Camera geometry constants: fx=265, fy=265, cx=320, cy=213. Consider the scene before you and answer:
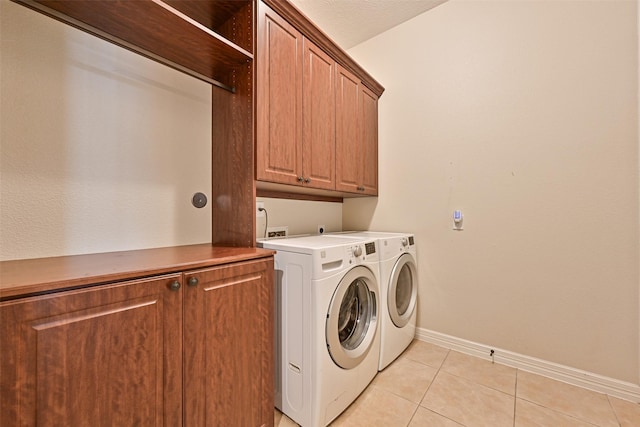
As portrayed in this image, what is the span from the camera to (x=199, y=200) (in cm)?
161

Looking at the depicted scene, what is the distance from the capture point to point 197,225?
161 centimetres

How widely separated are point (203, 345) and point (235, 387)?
27 centimetres

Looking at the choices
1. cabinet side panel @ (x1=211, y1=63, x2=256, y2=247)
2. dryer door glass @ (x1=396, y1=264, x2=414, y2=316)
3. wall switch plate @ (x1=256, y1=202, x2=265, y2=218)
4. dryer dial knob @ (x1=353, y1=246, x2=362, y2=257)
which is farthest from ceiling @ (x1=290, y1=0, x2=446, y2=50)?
dryer door glass @ (x1=396, y1=264, x2=414, y2=316)

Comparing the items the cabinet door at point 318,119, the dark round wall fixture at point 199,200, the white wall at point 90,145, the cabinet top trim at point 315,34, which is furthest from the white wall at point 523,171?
the white wall at point 90,145

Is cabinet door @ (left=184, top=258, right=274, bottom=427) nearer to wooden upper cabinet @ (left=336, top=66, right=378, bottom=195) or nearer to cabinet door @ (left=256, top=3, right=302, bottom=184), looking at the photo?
cabinet door @ (left=256, top=3, right=302, bottom=184)

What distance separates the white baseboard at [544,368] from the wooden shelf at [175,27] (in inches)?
95.3

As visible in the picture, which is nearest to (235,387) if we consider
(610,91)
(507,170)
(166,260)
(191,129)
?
(166,260)

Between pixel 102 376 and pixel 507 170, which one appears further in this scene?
pixel 507 170

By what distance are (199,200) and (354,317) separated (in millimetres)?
1207

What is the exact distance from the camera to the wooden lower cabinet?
68cm

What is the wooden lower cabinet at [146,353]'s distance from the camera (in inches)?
27.0

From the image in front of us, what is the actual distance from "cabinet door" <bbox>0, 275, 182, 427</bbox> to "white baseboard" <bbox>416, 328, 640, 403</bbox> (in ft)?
6.49

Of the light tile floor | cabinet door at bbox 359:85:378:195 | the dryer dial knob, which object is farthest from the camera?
cabinet door at bbox 359:85:378:195

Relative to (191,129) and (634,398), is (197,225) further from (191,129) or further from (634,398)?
(634,398)
